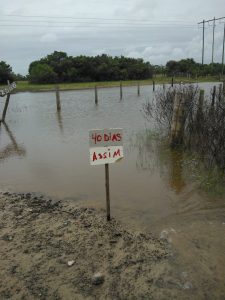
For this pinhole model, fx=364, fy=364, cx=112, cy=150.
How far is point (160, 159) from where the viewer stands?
9438 millimetres

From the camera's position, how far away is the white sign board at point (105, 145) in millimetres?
5145

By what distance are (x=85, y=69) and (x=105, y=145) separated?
208ft

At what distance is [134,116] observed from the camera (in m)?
19.1

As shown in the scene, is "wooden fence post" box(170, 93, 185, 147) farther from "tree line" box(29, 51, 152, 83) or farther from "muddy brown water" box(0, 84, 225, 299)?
"tree line" box(29, 51, 152, 83)

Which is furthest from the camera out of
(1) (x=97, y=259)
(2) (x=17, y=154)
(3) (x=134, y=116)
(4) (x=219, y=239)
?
(3) (x=134, y=116)

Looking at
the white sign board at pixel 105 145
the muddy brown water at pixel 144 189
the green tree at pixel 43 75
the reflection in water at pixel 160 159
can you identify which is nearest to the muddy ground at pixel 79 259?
the muddy brown water at pixel 144 189

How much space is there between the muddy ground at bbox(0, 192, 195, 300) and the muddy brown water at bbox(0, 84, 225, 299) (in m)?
0.26

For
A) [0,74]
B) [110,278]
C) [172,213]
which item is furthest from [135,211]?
[0,74]

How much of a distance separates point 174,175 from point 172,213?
7.31ft

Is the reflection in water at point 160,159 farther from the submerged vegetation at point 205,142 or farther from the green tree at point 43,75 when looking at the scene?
the green tree at point 43,75

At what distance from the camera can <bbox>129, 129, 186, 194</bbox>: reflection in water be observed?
7805 mm

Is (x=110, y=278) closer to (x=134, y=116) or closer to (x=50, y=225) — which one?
(x=50, y=225)

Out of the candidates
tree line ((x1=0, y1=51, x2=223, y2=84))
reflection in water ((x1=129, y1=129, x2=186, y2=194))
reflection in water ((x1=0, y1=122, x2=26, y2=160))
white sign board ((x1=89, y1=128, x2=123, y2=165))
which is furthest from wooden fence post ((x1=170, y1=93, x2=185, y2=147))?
tree line ((x1=0, y1=51, x2=223, y2=84))

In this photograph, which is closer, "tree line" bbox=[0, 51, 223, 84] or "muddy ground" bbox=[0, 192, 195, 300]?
"muddy ground" bbox=[0, 192, 195, 300]
